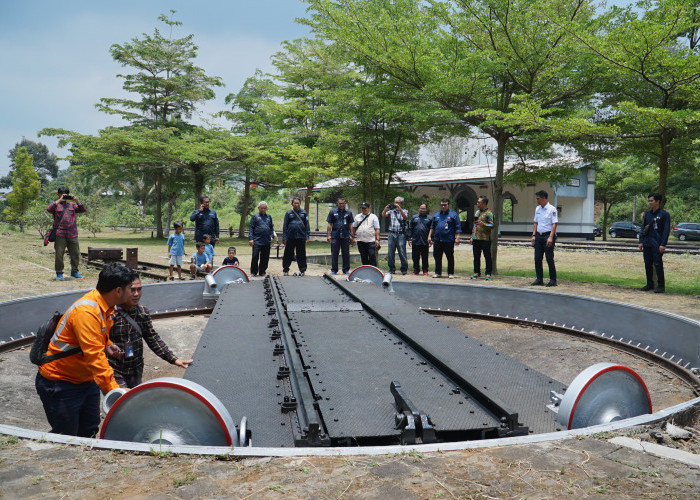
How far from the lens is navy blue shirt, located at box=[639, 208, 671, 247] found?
30.0ft

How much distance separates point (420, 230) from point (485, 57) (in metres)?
3.87

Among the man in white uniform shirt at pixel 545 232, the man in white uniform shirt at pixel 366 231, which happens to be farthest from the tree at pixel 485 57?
the man in white uniform shirt at pixel 366 231

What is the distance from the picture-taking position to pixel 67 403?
11.2 feet

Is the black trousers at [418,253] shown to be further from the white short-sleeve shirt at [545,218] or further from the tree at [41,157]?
the tree at [41,157]

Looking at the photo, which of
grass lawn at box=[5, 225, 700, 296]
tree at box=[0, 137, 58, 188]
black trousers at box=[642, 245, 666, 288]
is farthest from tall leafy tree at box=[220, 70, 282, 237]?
tree at box=[0, 137, 58, 188]

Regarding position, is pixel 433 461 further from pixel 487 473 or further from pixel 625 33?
pixel 625 33

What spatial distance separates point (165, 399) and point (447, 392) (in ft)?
6.20

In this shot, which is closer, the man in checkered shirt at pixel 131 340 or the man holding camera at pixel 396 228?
the man in checkered shirt at pixel 131 340

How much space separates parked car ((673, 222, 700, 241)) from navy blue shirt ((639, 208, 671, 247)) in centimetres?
2676

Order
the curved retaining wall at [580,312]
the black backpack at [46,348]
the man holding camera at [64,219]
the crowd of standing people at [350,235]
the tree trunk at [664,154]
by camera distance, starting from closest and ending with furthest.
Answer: the black backpack at [46,348] → the curved retaining wall at [580,312] → the crowd of standing people at [350,235] → the man holding camera at [64,219] → the tree trunk at [664,154]

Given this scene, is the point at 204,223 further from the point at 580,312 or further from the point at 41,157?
the point at 41,157

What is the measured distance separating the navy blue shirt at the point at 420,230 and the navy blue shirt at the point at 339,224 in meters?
1.71

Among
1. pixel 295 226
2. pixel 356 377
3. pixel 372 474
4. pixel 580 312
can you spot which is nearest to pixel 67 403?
pixel 356 377

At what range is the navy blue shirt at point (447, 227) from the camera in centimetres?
1131
